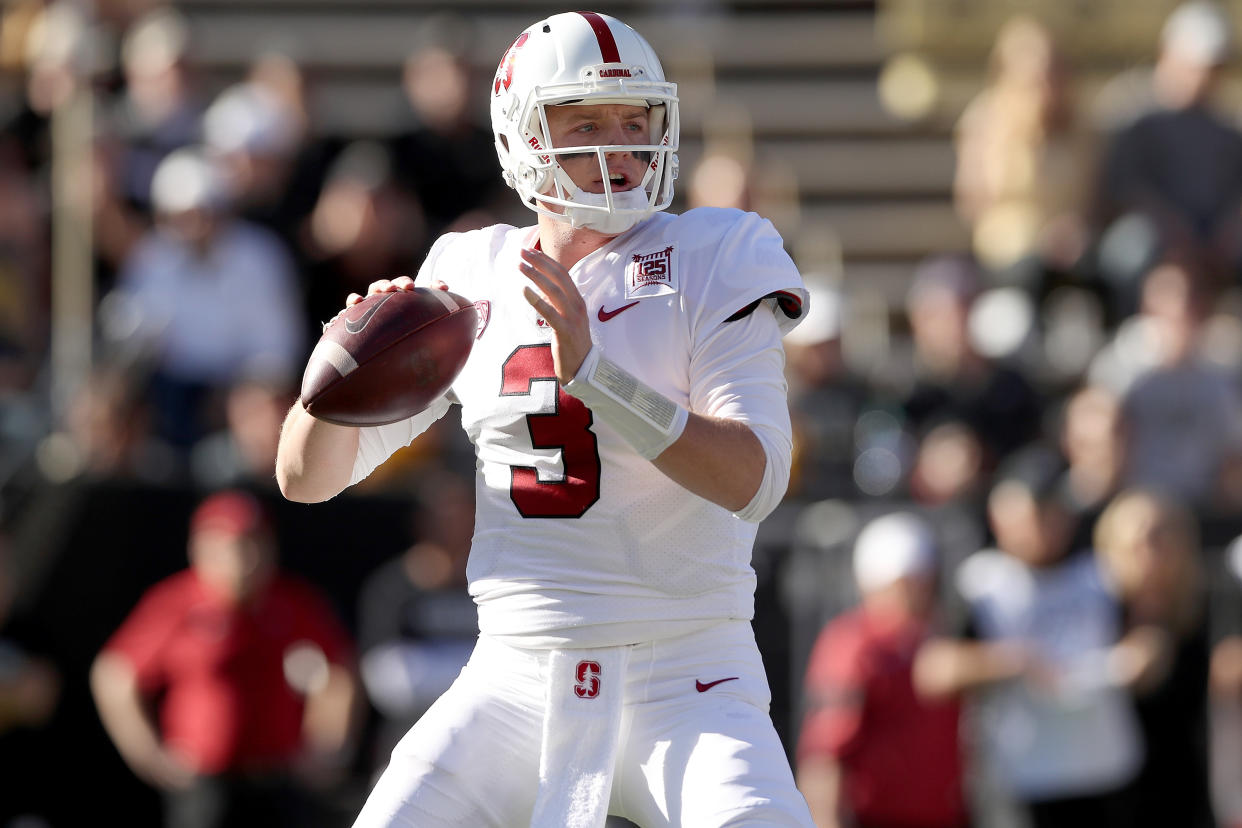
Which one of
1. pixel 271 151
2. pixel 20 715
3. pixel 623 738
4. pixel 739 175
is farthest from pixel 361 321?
pixel 271 151

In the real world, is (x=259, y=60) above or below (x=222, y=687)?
above

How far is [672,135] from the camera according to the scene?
3557 millimetres

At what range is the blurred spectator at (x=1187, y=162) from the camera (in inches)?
331

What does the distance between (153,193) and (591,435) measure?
5.18 m

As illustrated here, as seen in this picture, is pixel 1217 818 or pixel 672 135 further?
pixel 1217 818

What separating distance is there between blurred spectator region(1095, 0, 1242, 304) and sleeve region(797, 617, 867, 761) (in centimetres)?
247

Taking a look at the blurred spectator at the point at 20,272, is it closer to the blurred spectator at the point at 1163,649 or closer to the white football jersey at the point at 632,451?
the blurred spectator at the point at 1163,649

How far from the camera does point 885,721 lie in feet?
22.3

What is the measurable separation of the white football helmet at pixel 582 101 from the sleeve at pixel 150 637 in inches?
154

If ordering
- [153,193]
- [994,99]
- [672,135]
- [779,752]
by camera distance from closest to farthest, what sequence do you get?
1. [779,752]
2. [672,135]
3. [153,193]
4. [994,99]

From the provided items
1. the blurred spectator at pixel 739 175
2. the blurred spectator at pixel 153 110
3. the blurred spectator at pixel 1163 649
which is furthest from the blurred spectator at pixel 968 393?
the blurred spectator at pixel 153 110

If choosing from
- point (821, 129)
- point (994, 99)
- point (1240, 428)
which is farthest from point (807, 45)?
point (1240, 428)

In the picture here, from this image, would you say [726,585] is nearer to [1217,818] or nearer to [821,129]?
[1217,818]

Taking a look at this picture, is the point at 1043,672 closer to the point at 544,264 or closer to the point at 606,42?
the point at 606,42
